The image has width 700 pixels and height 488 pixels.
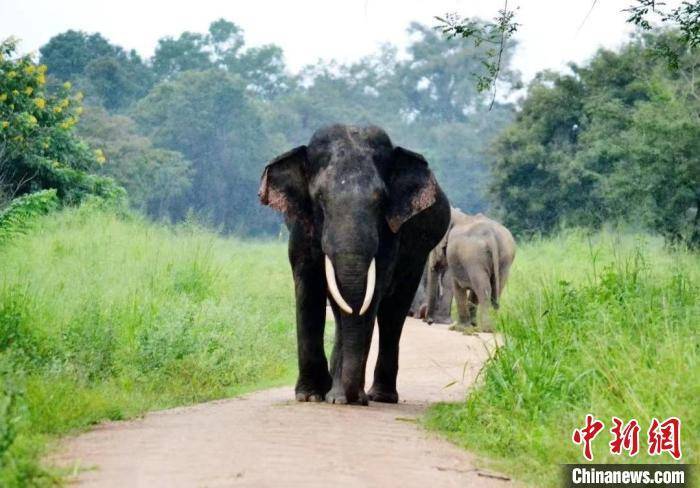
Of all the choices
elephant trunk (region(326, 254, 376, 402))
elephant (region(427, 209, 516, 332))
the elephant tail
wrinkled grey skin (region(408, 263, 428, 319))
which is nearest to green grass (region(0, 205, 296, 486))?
elephant trunk (region(326, 254, 376, 402))

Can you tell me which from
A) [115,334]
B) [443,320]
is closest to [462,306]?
[443,320]

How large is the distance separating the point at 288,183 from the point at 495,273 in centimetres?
985

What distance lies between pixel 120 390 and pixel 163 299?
14.2ft

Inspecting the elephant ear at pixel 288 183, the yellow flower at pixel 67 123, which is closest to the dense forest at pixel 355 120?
the yellow flower at pixel 67 123

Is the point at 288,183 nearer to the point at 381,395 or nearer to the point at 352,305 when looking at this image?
the point at 352,305

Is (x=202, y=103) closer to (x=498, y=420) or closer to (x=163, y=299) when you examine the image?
(x=163, y=299)

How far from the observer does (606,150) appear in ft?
106

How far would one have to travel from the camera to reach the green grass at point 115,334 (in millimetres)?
8320

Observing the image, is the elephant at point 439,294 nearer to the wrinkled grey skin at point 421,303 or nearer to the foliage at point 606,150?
the wrinkled grey skin at point 421,303

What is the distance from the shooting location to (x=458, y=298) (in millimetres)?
20344

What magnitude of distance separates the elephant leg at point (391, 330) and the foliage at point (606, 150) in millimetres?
12398

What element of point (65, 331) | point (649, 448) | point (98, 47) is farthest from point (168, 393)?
point (98, 47)

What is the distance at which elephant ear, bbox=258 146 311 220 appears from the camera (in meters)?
10.4

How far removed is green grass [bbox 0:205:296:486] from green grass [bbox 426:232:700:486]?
99.2 inches
